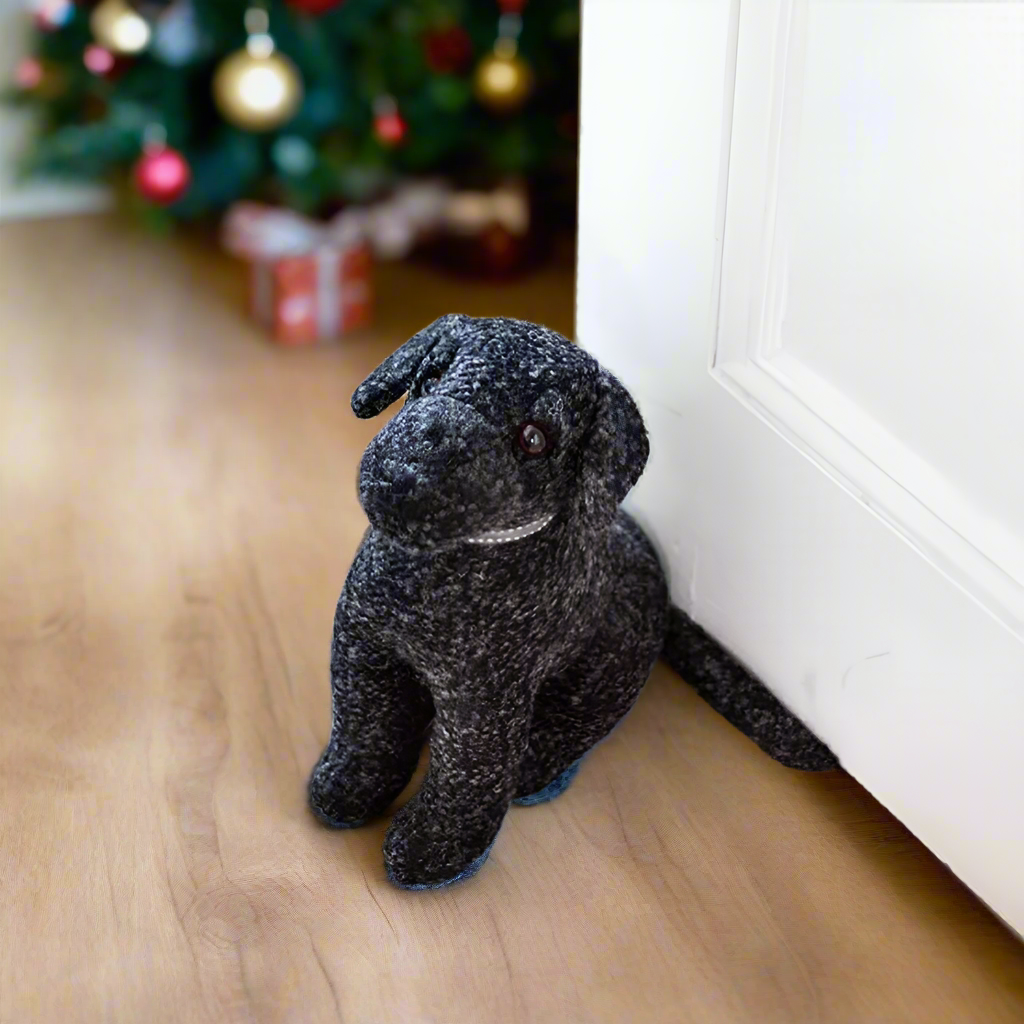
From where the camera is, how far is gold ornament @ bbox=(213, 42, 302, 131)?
1.39m

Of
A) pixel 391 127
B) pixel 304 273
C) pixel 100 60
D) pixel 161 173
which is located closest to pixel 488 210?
pixel 391 127

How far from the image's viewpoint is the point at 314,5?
138cm

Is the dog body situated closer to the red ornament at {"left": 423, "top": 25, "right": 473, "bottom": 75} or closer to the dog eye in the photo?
the dog eye

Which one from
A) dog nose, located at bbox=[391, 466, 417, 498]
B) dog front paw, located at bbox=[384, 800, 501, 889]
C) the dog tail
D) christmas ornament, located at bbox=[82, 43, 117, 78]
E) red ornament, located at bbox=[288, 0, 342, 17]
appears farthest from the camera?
christmas ornament, located at bbox=[82, 43, 117, 78]

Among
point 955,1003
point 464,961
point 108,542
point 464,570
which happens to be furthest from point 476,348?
point 108,542

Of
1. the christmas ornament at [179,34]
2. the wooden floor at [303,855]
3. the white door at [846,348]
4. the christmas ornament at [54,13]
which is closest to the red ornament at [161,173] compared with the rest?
the christmas ornament at [179,34]

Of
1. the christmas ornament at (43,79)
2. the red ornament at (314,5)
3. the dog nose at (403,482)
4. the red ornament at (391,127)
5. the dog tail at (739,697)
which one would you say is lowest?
the dog tail at (739,697)

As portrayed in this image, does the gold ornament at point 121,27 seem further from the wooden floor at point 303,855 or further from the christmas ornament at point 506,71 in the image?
the wooden floor at point 303,855

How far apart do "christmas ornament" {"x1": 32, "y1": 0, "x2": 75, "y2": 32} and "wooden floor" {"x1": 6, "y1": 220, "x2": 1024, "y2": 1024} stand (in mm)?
711

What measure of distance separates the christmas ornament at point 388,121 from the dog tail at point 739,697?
30.8 inches

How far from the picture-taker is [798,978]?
2.34 ft

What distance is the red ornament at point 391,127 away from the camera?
1.46 meters

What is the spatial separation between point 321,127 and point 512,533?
3.28ft

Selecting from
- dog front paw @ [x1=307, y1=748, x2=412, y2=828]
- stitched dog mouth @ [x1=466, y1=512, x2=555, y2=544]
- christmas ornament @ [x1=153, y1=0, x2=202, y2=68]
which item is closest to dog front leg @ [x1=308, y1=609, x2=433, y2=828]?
dog front paw @ [x1=307, y1=748, x2=412, y2=828]
